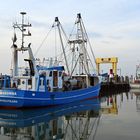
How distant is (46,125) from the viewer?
21016 millimetres

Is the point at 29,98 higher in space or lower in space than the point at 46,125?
higher

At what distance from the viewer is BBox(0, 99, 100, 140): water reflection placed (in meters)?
17.9

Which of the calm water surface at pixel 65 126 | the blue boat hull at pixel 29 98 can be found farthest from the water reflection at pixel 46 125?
the blue boat hull at pixel 29 98

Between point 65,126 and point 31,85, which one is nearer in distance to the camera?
point 65,126

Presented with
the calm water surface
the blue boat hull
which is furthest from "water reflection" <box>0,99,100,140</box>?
the blue boat hull

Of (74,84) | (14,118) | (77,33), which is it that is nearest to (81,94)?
(74,84)

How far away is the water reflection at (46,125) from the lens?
704 inches

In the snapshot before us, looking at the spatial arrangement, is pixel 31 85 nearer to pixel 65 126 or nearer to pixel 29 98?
pixel 29 98

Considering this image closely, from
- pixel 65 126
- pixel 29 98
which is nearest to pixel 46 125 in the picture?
pixel 65 126

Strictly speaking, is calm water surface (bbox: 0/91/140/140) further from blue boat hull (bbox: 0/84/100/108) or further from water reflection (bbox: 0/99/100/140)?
blue boat hull (bbox: 0/84/100/108)

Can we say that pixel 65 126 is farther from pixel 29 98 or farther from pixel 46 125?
pixel 29 98

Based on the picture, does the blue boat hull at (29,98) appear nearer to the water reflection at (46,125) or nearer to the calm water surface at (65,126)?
the water reflection at (46,125)

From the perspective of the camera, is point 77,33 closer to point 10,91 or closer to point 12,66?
point 12,66

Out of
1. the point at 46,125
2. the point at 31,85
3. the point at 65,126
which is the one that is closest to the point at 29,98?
the point at 31,85
